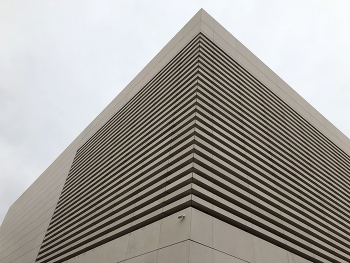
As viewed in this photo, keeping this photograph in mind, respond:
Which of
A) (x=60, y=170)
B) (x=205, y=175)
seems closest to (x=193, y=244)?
(x=205, y=175)

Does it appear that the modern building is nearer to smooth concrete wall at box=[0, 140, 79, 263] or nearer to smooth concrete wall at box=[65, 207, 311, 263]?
smooth concrete wall at box=[65, 207, 311, 263]

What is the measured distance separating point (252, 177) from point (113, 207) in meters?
5.59

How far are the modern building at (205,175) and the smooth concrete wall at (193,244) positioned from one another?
0.12ft

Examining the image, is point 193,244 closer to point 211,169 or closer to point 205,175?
point 205,175

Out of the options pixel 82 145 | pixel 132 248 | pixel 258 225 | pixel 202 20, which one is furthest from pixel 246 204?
pixel 82 145

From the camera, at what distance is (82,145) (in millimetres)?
22016

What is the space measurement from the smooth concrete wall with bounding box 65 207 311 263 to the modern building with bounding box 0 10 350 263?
4 centimetres

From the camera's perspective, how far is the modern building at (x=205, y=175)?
27.3 feet

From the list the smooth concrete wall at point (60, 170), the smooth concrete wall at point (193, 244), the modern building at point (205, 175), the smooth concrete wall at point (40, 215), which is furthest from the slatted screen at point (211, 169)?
the smooth concrete wall at point (40, 215)

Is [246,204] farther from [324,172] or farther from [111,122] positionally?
[111,122]

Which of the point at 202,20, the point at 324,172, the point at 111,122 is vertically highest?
A: the point at 202,20

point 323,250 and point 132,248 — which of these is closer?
point 132,248

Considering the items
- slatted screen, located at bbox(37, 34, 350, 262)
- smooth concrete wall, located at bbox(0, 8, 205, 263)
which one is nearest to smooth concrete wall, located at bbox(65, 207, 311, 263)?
slatted screen, located at bbox(37, 34, 350, 262)

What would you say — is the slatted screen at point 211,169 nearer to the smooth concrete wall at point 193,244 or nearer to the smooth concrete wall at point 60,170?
the smooth concrete wall at point 193,244
